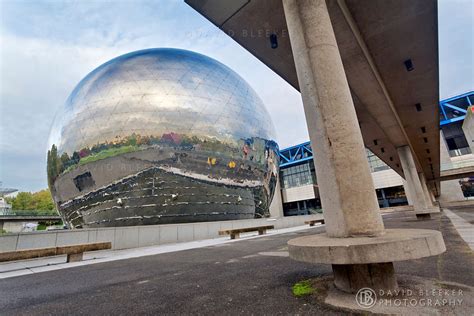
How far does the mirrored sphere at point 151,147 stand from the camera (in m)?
10.9

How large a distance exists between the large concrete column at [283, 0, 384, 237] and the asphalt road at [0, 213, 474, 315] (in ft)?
3.57

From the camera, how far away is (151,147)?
35.8ft

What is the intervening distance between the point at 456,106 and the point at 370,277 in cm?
6136

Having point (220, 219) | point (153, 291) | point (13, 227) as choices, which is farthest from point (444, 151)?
point (13, 227)

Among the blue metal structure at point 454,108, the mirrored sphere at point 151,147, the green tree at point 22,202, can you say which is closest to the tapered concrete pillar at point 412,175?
the mirrored sphere at point 151,147

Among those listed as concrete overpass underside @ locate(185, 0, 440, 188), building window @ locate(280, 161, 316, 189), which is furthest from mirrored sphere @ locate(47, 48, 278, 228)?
building window @ locate(280, 161, 316, 189)

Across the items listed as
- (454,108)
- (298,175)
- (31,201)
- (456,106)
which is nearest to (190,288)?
(298,175)

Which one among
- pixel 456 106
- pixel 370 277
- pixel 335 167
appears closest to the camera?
pixel 370 277

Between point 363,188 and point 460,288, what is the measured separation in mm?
1459

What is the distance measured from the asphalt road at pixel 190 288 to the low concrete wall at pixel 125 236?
3.55 metres

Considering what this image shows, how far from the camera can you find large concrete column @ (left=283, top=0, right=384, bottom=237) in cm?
290

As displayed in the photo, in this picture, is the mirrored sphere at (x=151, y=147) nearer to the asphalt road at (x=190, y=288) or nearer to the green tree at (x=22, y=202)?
the asphalt road at (x=190, y=288)

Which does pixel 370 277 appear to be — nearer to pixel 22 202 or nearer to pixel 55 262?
A: pixel 55 262

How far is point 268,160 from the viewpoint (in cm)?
1477
